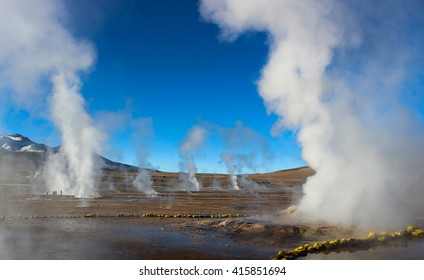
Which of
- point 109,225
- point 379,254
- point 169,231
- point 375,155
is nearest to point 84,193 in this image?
point 109,225

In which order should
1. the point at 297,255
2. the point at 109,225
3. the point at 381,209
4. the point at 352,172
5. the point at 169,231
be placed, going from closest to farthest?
the point at 297,255, the point at 169,231, the point at 109,225, the point at 381,209, the point at 352,172

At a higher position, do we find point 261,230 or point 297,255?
point 261,230

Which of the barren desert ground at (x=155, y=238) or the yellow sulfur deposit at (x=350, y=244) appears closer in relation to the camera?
the yellow sulfur deposit at (x=350, y=244)

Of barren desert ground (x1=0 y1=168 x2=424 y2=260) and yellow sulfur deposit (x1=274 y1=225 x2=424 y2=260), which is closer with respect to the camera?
yellow sulfur deposit (x1=274 y1=225 x2=424 y2=260)

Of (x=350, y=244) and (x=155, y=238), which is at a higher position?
(x=155, y=238)

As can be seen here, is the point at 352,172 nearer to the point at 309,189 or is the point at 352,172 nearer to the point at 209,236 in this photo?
the point at 309,189

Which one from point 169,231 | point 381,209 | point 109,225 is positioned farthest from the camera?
point 381,209

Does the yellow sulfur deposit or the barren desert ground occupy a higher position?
the barren desert ground

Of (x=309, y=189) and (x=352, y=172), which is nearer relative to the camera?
(x=352, y=172)

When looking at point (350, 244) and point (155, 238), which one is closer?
point (350, 244)

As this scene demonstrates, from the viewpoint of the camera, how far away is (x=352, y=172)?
24.7m

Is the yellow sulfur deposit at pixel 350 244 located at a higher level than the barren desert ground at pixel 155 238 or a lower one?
lower

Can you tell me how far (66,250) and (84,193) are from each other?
106ft

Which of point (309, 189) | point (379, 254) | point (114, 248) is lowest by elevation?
point (379, 254)
